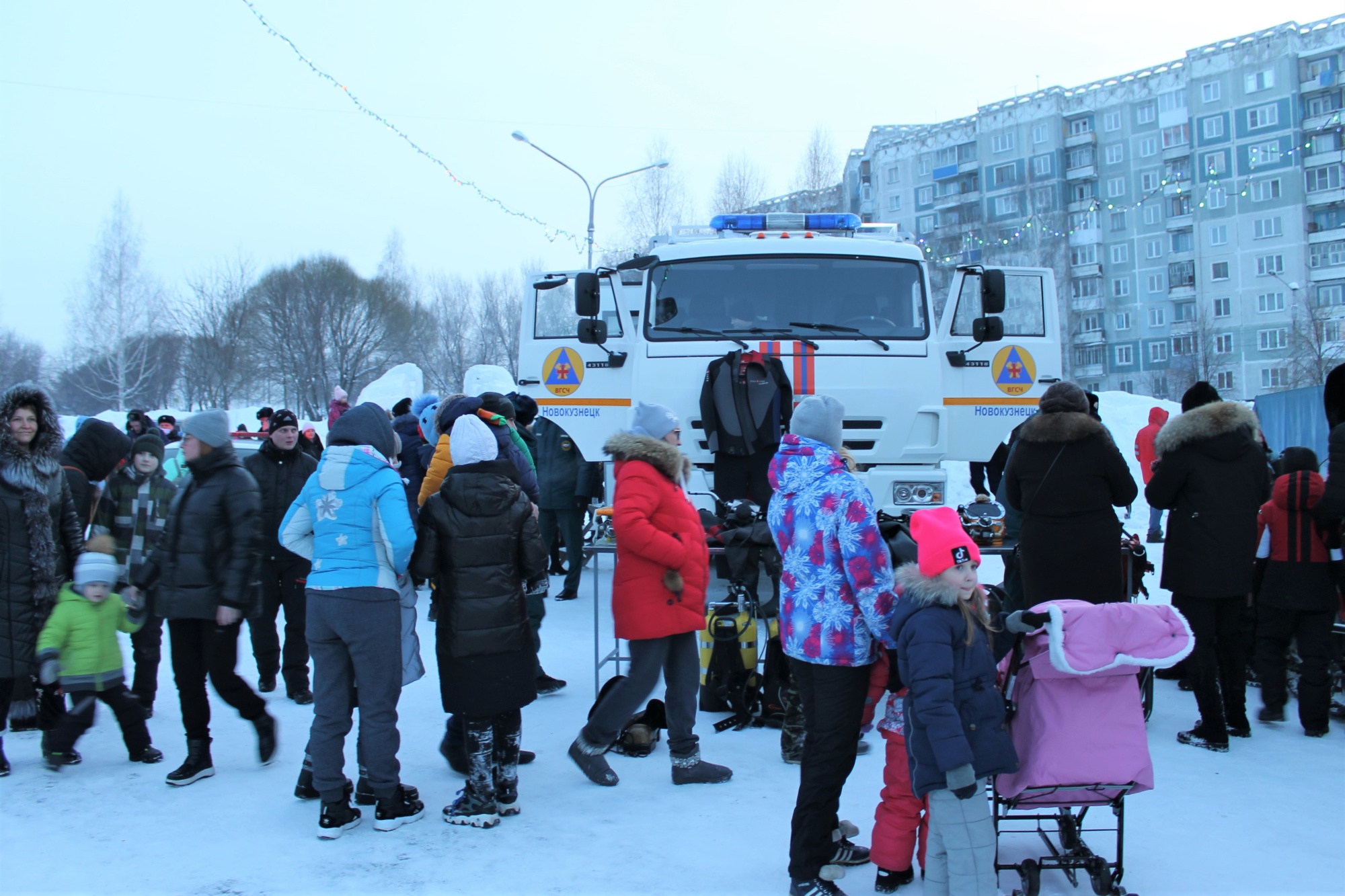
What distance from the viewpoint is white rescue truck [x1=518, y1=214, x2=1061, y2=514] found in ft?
23.0

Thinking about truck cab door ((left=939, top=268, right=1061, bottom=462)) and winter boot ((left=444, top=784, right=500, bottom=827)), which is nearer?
winter boot ((left=444, top=784, right=500, bottom=827))

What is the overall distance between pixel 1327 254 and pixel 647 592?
176 feet

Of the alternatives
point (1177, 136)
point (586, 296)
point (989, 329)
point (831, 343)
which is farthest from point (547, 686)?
point (1177, 136)

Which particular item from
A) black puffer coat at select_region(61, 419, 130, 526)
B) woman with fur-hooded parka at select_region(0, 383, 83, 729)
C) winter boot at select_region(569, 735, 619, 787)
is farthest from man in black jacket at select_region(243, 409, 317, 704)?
winter boot at select_region(569, 735, 619, 787)

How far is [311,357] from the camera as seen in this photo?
48.5m

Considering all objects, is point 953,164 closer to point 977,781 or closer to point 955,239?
point 955,239

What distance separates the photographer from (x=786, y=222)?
8.39 metres

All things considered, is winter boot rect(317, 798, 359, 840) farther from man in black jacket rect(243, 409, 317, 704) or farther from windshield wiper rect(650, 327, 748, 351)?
windshield wiper rect(650, 327, 748, 351)

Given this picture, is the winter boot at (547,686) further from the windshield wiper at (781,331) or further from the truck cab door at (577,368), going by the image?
the windshield wiper at (781,331)

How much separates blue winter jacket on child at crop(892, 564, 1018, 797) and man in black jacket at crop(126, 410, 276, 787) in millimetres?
3205

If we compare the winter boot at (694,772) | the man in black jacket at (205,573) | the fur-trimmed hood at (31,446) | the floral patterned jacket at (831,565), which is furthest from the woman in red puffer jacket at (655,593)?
the fur-trimmed hood at (31,446)

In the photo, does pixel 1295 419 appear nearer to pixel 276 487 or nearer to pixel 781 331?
pixel 781 331

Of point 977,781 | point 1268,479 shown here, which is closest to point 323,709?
point 977,781

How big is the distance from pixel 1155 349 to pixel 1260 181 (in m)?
9.33
